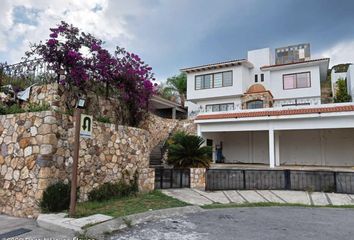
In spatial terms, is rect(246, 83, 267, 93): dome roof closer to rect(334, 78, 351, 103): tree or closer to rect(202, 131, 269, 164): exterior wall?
rect(202, 131, 269, 164): exterior wall

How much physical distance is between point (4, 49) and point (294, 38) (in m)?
23.4

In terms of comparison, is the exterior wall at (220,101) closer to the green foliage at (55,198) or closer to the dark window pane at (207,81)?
the dark window pane at (207,81)

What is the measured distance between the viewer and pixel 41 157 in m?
6.25

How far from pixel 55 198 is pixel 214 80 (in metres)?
20.1

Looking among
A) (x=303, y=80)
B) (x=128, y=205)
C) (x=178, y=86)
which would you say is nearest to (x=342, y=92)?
(x=303, y=80)

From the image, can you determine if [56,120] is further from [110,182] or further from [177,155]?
[177,155]

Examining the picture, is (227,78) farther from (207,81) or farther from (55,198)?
(55,198)

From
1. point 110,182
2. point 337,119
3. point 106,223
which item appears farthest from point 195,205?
point 337,119

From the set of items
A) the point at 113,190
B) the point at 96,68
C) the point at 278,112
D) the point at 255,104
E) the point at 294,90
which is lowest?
the point at 113,190

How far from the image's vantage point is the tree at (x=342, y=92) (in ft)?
68.5

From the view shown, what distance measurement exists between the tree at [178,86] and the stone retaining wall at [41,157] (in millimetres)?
24844

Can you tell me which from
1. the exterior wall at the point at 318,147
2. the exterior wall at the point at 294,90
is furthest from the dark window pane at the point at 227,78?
the exterior wall at the point at 318,147

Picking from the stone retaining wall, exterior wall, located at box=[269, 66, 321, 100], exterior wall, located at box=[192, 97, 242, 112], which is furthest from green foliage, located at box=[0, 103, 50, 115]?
exterior wall, located at box=[269, 66, 321, 100]

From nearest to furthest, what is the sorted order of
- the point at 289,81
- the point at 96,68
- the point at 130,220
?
the point at 130,220, the point at 96,68, the point at 289,81
